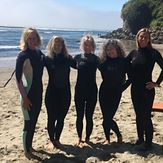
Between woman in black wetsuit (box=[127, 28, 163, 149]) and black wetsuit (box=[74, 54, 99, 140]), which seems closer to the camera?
woman in black wetsuit (box=[127, 28, 163, 149])

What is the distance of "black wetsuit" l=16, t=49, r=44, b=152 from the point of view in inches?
240

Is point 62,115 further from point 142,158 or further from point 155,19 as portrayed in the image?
point 155,19

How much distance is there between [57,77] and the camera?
652 cm

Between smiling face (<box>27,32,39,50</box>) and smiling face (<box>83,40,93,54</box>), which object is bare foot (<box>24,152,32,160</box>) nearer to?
smiling face (<box>27,32,39,50</box>)

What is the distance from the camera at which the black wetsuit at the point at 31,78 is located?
20.0ft

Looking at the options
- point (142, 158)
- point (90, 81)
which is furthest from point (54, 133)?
point (142, 158)

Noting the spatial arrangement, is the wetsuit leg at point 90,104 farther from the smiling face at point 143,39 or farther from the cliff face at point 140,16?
the cliff face at point 140,16

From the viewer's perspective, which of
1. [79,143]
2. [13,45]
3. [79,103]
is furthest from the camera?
[13,45]

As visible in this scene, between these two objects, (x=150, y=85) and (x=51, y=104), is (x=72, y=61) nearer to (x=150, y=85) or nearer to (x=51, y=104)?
(x=51, y=104)

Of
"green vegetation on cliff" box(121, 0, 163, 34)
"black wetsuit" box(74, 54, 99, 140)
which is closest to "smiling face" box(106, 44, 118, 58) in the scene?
"black wetsuit" box(74, 54, 99, 140)

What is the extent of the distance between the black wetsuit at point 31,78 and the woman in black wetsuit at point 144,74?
1.49 meters

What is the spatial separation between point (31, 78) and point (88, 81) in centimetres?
99

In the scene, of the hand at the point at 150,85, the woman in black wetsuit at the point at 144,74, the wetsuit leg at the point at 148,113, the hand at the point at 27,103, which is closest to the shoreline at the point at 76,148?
the wetsuit leg at the point at 148,113

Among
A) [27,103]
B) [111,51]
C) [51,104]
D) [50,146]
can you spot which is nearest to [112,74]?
[111,51]
